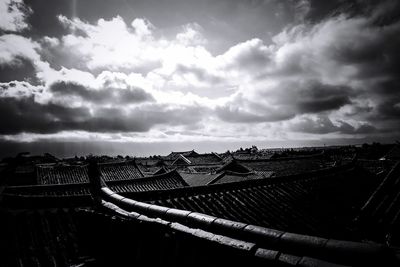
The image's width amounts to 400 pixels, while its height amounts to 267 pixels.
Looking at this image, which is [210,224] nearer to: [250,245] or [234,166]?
[250,245]

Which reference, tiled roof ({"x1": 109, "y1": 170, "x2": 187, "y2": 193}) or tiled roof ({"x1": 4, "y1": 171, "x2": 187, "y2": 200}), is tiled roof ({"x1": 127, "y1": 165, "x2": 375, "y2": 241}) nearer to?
tiled roof ({"x1": 4, "y1": 171, "x2": 187, "y2": 200})

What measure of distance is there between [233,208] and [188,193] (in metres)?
1.77

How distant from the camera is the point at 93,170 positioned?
948 cm

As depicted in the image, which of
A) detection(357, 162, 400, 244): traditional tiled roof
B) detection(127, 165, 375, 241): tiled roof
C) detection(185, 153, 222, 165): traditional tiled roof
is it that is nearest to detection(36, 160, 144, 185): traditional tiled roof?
detection(127, 165, 375, 241): tiled roof

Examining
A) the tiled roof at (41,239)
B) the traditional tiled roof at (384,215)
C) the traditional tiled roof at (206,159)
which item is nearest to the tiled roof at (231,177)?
the tiled roof at (41,239)

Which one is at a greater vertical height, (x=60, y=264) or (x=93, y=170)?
(x=93, y=170)

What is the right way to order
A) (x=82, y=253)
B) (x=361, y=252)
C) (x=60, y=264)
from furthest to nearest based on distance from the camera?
1. (x=82, y=253)
2. (x=60, y=264)
3. (x=361, y=252)

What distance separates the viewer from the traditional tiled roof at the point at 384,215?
22.2ft

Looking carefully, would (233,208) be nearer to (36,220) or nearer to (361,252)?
(361,252)

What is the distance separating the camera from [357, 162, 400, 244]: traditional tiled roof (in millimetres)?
6770

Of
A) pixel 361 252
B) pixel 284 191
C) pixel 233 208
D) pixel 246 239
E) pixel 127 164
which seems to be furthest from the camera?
pixel 127 164

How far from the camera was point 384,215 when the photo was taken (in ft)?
23.0

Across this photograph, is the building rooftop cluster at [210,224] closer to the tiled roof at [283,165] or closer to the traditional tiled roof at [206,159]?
the tiled roof at [283,165]

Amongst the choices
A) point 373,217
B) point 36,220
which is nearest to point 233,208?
point 373,217
